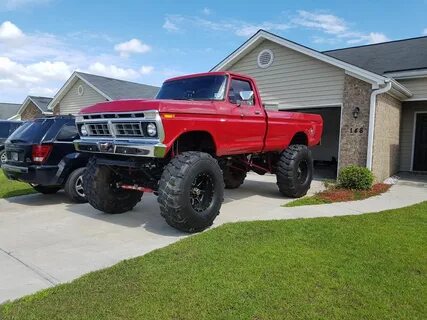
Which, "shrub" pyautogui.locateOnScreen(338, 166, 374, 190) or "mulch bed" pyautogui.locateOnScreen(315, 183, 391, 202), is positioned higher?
"shrub" pyautogui.locateOnScreen(338, 166, 374, 190)

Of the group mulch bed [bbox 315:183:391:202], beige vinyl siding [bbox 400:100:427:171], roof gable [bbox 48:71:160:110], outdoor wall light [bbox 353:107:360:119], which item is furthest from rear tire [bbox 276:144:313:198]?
roof gable [bbox 48:71:160:110]

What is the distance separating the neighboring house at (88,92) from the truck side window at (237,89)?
15379mm

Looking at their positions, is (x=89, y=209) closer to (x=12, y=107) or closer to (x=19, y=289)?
(x=19, y=289)

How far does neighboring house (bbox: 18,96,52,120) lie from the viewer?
27.2 meters

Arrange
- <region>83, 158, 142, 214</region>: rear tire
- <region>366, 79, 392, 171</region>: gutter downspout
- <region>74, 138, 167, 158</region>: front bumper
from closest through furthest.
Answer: <region>74, 138, 167, 158</region>: front bumper → <region>83, 158, 142, 214</region>: rear tire → <region>366, 79, 392, 171</region>: gutter downspout

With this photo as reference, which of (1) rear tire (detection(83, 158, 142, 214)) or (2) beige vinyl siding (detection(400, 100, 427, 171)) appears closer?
(1) rear tire (detection(83, 158, 142, 214))

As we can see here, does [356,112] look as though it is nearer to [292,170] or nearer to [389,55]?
[292,170]

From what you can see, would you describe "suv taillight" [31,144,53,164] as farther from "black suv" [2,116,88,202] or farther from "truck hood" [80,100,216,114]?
"truck hood" [80,100,216,114]

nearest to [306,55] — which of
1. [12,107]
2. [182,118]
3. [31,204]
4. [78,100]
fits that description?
[182,118]

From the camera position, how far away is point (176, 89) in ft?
22.9

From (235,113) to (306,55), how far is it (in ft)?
22.1

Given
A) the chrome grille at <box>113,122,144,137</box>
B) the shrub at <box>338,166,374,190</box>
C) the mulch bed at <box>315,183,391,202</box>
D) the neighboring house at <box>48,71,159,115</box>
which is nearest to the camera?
the chrome grille at <box>113,122,144,137</box>

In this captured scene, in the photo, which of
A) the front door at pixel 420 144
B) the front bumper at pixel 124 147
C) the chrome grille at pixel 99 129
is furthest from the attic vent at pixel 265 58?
the front bumper at pixel 124 147

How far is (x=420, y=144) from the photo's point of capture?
14203 mm
